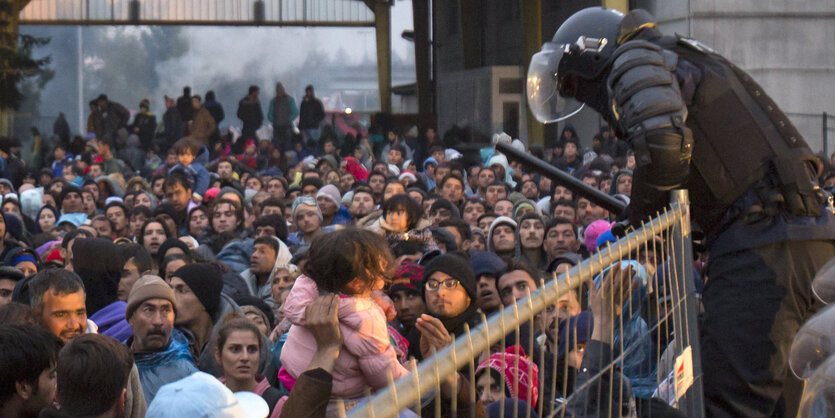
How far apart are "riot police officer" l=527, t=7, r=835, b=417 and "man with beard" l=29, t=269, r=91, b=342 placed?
234 centimetres

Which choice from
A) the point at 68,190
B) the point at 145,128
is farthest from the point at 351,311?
the point at 145,128

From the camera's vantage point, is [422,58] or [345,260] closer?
[345,260]

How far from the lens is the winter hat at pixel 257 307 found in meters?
6.29

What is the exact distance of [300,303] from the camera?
4055 millimetres

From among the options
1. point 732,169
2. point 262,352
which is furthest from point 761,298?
point 262,352

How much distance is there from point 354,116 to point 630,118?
23194 mm

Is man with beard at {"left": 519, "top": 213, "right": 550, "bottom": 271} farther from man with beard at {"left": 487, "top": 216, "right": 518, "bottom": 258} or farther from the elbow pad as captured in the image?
the elbow pad

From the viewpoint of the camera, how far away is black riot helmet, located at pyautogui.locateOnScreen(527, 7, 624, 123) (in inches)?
178

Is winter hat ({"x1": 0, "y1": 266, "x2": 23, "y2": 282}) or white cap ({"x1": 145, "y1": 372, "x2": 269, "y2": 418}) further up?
white cap ({"x1": 145, "y1": 372, "x2": 269, "y2": 418})

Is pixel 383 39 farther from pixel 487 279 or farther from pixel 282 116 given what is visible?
pixel 487 279

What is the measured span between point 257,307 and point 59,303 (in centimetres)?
161

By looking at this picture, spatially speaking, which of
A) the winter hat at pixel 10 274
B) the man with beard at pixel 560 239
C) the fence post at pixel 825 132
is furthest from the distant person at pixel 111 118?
the winter hat at pixel 10 274

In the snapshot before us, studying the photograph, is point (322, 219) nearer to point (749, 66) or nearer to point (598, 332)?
point (598, 332)

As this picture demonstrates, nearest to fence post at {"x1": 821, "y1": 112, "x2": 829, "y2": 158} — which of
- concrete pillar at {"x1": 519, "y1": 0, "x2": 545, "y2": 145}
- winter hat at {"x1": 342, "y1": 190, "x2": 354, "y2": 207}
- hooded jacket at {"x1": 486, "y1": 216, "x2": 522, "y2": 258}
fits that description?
concrete pillar at {"x1": 519, "y1": 0, "x2": 545, "y2": 145}
